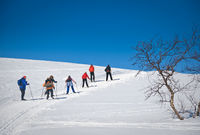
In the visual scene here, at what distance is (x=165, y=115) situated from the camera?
5680 millimetres

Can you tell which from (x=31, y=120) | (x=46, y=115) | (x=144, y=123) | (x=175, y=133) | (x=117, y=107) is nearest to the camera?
(x=175, y=133)

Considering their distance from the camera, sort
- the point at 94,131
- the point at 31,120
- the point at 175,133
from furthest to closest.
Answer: the point at 31,120 → the point at 94,131 → the point at 175,133

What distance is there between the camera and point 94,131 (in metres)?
4.40

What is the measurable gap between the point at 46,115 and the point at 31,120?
0.68 m

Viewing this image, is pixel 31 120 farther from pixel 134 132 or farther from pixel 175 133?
pixel 175 133

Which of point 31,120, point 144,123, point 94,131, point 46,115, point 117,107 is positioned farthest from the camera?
point 117,107

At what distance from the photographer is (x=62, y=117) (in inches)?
228

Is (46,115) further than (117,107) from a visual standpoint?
No

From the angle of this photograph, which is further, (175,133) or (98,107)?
(98,107)

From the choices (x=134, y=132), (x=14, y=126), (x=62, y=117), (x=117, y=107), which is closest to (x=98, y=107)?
(x=117, y=107)

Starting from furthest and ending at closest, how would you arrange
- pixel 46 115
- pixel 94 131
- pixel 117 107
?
pixel 117 107 < pixel 46 115 < pixel 94 131

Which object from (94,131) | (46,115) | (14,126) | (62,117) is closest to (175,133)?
(94,131)

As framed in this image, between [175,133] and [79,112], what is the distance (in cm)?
406

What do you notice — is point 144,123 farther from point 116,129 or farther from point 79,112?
point 79,112
